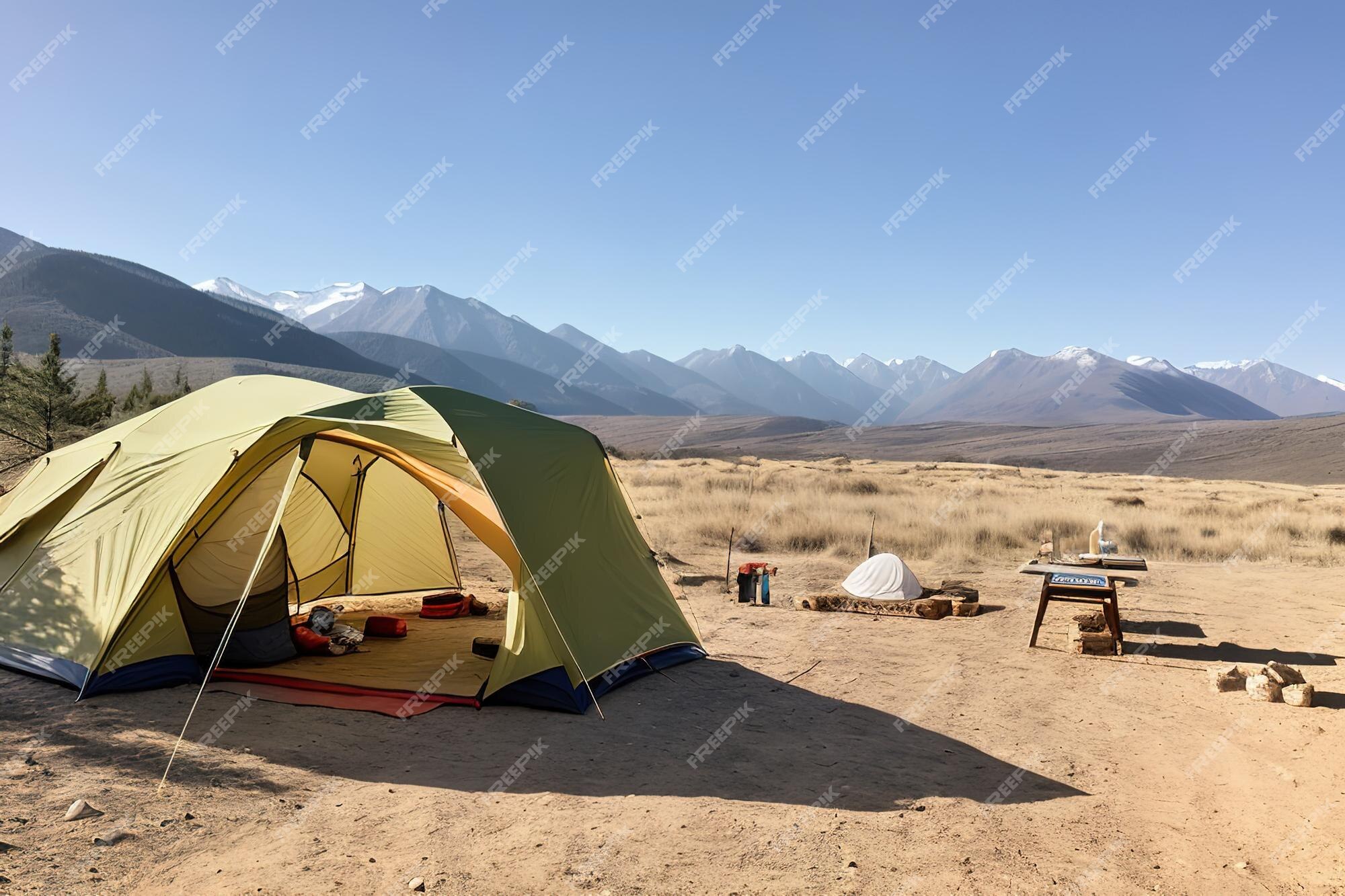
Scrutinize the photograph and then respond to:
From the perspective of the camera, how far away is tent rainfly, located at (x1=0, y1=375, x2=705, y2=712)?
22.8ft

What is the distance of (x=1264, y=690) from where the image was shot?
24.1 feet

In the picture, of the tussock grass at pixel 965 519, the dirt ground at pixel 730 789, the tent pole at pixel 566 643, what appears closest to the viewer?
the dirt ground at pixel 730 789

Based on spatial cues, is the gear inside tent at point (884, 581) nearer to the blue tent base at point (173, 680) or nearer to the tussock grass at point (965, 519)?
the tussock grass at point (965, 519)

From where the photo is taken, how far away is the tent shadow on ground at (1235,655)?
8.66 metres

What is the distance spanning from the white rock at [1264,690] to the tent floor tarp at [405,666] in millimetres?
6986

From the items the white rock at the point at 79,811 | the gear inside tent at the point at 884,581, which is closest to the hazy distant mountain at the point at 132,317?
the gear inside tent at the point at 884,581

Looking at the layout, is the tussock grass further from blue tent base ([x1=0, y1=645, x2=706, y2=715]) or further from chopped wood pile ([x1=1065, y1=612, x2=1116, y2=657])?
blue tent base ([x1=0, y1=645, x2=706, y2=715])

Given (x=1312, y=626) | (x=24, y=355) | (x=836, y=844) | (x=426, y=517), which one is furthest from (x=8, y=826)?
(x=24, y=355)

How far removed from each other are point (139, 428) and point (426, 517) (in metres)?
4.10

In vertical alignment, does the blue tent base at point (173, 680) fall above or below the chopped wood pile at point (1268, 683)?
above

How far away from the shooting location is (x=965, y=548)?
51.2 ft

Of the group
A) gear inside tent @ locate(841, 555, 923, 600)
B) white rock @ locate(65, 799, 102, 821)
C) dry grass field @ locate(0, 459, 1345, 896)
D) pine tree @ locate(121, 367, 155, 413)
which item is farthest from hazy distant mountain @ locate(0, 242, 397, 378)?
white rock @ locate(65, 799, 102, 821)

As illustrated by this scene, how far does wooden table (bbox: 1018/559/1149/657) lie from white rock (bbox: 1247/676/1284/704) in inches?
58.0

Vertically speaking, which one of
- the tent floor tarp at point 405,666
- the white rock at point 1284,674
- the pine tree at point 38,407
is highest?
the pine tree at point 38,407
